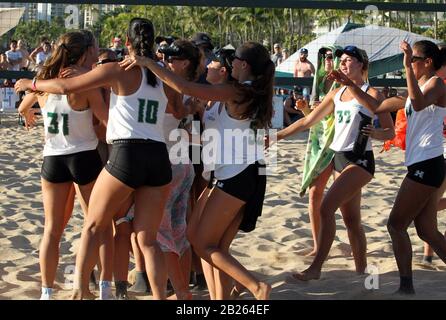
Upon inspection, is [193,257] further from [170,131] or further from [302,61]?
[302,61]

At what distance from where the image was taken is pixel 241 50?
4.44 metres

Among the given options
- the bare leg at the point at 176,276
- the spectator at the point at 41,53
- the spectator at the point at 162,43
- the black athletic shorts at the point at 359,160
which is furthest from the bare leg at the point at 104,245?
the spectator at the point at 41,53

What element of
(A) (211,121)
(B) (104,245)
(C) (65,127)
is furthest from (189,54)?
(B) (104,245)

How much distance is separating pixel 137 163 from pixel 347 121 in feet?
5.82

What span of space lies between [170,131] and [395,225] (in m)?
1.53

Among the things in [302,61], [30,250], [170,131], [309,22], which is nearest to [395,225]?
[170,131]

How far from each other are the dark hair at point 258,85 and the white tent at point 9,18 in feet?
27.2

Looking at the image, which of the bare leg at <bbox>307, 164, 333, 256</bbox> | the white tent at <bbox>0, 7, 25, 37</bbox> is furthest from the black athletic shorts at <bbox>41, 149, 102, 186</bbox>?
the white tent at <bbox>0, 7, 25, 37</bbox>

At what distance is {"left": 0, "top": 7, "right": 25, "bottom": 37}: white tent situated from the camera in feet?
39.6

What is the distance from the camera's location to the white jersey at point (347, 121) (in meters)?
5.38

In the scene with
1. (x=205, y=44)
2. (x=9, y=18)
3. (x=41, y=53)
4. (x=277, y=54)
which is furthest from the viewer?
(x=277, y=54)

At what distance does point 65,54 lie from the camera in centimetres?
454

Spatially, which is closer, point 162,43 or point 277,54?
point 162,43

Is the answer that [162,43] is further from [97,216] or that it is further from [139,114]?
[97,216]
